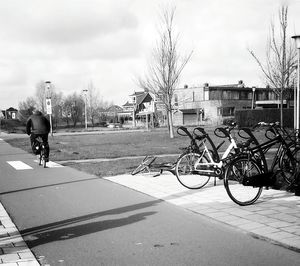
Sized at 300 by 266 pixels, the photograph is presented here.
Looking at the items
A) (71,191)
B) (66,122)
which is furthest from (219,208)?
(66,122)

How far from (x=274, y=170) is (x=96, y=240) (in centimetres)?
343

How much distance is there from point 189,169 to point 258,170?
1898 millimetres

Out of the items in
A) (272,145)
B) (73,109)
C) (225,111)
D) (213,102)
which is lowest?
(272,145)

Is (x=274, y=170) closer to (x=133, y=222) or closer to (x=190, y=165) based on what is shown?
(x=190, y=165)

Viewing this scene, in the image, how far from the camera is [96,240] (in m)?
4.94

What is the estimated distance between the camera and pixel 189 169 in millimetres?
8289

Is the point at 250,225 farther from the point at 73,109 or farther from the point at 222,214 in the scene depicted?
the point at 73,109

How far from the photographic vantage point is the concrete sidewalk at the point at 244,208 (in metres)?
5.07

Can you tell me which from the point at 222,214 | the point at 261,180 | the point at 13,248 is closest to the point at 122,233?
the point at 13,248

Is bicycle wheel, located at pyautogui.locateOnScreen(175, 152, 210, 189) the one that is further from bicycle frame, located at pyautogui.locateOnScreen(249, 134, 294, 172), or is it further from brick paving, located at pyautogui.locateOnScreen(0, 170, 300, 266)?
bicycle frame, located at pyautogui.locateOnScreen(249, 134, 294, 172)

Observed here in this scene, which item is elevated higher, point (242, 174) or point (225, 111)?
point (225, 111)

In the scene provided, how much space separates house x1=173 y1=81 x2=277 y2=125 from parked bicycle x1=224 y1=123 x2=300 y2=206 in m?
62.3

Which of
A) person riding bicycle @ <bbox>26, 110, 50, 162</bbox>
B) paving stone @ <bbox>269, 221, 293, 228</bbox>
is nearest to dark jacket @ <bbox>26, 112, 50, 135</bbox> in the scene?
person riding bicycle @ <bbox>26, 110, 50, 162</bbox>

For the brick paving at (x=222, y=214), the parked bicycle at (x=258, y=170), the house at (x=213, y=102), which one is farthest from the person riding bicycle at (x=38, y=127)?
the house at (x=213, y=102)
